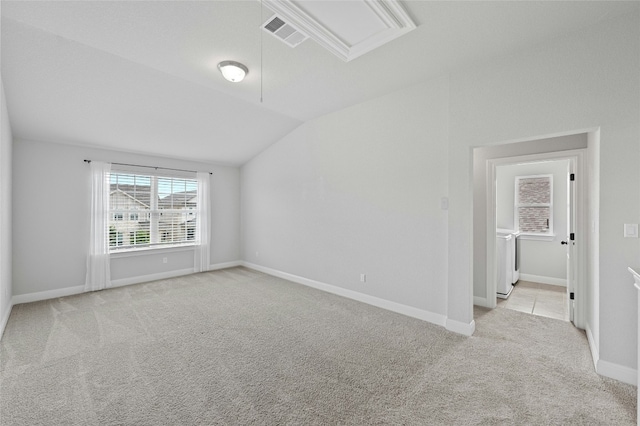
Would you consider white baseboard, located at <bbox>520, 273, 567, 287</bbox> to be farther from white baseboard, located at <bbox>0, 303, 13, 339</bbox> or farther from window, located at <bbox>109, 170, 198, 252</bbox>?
white baseboard, located at <bbox>0, 303, 13, 339</bbox>

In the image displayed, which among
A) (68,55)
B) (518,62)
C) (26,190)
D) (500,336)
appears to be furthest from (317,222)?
(26,190)

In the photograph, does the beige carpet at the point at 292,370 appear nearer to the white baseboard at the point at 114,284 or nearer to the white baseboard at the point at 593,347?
the white baseboard at the point at 593,347

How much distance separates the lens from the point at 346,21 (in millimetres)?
2299

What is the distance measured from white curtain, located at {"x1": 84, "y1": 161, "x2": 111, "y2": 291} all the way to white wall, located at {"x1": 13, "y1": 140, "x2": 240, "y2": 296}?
0.10 m

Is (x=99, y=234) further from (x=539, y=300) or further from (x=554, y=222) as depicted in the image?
(x=554, y=222)

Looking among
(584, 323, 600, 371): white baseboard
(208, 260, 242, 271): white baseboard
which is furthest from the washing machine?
(208, 260, 242, 271): white baseboard

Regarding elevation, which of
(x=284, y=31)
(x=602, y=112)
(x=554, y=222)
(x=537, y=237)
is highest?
(x=284, y=31)

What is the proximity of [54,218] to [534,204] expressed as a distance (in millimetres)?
8313

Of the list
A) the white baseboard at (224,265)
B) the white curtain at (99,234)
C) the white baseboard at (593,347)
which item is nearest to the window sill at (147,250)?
the white curtain at (99,234)

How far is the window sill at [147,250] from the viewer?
4.94m

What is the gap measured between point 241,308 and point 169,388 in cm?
172

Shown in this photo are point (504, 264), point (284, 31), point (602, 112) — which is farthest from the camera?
point (504, 264)

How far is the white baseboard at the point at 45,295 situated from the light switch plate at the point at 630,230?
690 cm

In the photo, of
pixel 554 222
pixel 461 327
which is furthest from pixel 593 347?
pixel 554 222
